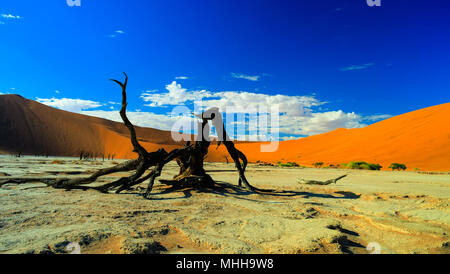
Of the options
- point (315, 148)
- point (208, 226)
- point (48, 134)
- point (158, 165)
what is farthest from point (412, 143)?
point (48, 134)

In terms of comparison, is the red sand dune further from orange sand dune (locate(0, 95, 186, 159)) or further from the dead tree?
the dead tree

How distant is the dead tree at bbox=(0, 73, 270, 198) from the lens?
5.24 m

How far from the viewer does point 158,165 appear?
17.0 ft

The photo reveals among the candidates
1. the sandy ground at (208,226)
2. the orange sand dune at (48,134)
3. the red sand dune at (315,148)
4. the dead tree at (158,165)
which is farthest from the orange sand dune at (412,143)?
the orange sand dune at (48,134)

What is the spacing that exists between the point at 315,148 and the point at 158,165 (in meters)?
53.2

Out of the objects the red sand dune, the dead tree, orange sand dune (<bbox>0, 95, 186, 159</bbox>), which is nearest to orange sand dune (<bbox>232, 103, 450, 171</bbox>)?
the red sand dune

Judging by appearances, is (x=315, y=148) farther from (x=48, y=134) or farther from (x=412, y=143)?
(x=48, y=134)

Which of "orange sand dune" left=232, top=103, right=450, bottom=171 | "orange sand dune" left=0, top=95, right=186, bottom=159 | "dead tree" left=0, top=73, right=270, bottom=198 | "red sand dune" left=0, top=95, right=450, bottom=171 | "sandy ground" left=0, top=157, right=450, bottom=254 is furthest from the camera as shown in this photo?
"orange sand dune" left=0, top=95, right=186, bottom=159

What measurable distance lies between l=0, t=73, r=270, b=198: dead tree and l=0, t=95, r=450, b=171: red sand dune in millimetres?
12704

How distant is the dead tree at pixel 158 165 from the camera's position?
5238 millimetres
